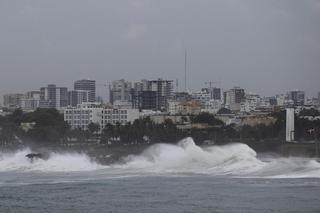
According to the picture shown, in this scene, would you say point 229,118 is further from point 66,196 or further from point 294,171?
point 66,196

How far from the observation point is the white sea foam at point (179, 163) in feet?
152

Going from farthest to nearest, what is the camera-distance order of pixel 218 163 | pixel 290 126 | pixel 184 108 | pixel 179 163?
pixel 184 108 < pixel 290 126 < pixel 179 163 < pixel 218 163

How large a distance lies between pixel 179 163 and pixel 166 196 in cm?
2647

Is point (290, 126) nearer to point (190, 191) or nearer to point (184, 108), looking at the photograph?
point (190, 191)

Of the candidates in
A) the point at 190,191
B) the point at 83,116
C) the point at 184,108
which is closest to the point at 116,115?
the point at 83,116

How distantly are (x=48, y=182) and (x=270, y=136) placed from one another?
2410 inches

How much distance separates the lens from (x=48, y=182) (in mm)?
40438

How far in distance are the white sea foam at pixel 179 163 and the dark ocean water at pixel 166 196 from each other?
7038mm

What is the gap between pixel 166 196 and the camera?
3053 cm

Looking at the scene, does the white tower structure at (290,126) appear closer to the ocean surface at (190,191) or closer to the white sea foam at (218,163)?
the white sea foam at (218,163)

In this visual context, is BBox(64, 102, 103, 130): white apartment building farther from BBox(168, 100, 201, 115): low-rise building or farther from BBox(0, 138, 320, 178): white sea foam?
BBox(0, 138, 320, 178): white sea foam

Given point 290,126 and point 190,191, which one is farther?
point 290,126

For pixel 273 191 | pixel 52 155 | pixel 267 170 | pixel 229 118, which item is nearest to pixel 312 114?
pixel 229 118

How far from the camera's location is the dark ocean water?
26562 millimetres
